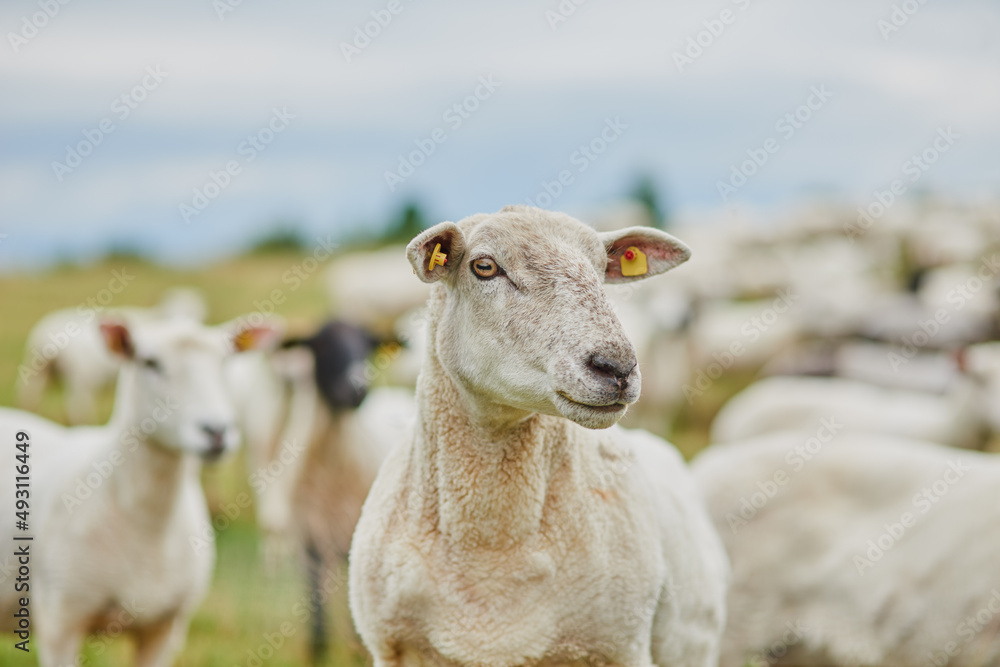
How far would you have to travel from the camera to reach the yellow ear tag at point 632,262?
136 inches

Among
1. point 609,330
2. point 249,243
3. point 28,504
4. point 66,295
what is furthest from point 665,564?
point 249,243

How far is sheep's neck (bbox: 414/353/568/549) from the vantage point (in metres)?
3.12

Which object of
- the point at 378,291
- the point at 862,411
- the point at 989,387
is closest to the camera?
the point at 989,387

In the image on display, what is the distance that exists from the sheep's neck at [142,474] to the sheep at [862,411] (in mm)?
6808

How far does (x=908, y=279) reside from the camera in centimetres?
2500

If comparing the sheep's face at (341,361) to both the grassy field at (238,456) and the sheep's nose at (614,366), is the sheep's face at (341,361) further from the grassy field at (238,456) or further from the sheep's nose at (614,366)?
the sheep's nose at (614,366)

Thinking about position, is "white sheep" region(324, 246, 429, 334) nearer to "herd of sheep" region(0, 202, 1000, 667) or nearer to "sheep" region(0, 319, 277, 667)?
"herd of sheep" region(0, 202, 1000, 667)

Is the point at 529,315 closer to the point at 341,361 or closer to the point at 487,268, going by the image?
the point at 487,268

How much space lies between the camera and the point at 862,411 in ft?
32.6

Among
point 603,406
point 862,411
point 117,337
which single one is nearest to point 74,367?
point 117,337

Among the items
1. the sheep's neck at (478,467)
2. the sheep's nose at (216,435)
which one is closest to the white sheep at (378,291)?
the sheep's nose at (216,435)

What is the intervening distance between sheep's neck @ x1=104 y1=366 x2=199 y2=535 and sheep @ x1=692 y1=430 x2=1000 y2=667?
9.92ft

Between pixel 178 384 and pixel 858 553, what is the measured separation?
12.5 feet

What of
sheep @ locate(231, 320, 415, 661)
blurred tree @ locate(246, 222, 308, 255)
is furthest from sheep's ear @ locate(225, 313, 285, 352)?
blurred tree @ locate(246, 222, 308, 255)
